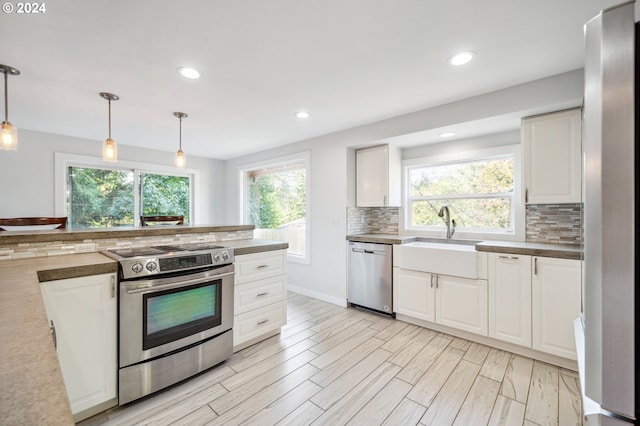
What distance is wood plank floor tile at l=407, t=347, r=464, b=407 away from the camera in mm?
1892

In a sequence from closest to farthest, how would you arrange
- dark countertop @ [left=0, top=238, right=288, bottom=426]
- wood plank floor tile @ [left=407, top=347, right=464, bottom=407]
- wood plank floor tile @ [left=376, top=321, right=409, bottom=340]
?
dark countertop @ [left=0, top=238, right=288, bottom=426]
wood plank floor tile @ [left=407, top=347, right=464, bottom=407]
wood plank floor tile @ [left=376, top=321, right=409, bottom=340]

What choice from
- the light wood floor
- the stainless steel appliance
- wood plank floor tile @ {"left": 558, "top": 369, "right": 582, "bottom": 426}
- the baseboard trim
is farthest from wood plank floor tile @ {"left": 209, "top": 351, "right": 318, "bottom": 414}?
the stainless steel appliance

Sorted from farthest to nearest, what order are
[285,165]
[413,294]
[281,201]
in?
[281,201] → [285,165] → [413,294]

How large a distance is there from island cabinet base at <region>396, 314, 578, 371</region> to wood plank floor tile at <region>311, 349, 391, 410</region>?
0.79 meters

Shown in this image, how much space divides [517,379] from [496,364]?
0.22 meters

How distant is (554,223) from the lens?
2695 mm

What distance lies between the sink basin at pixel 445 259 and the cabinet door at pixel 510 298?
0.40ft

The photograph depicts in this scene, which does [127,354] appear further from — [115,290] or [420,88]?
[420,88]

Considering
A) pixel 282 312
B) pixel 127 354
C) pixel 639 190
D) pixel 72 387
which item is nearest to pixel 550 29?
pixel 639 190

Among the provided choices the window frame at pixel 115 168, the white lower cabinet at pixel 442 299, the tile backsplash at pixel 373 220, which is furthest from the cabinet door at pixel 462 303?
the window frame at pixel 115 168

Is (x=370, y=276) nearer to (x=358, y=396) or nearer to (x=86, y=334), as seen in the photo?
(x=358, y=396)

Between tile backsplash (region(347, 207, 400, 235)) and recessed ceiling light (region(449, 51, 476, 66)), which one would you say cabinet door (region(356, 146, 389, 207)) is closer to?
tile backsplash (region(347, 207, 400, 235))

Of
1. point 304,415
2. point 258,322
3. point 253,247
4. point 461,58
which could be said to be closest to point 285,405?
point 304,415

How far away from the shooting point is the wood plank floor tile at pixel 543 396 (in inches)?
67.1
